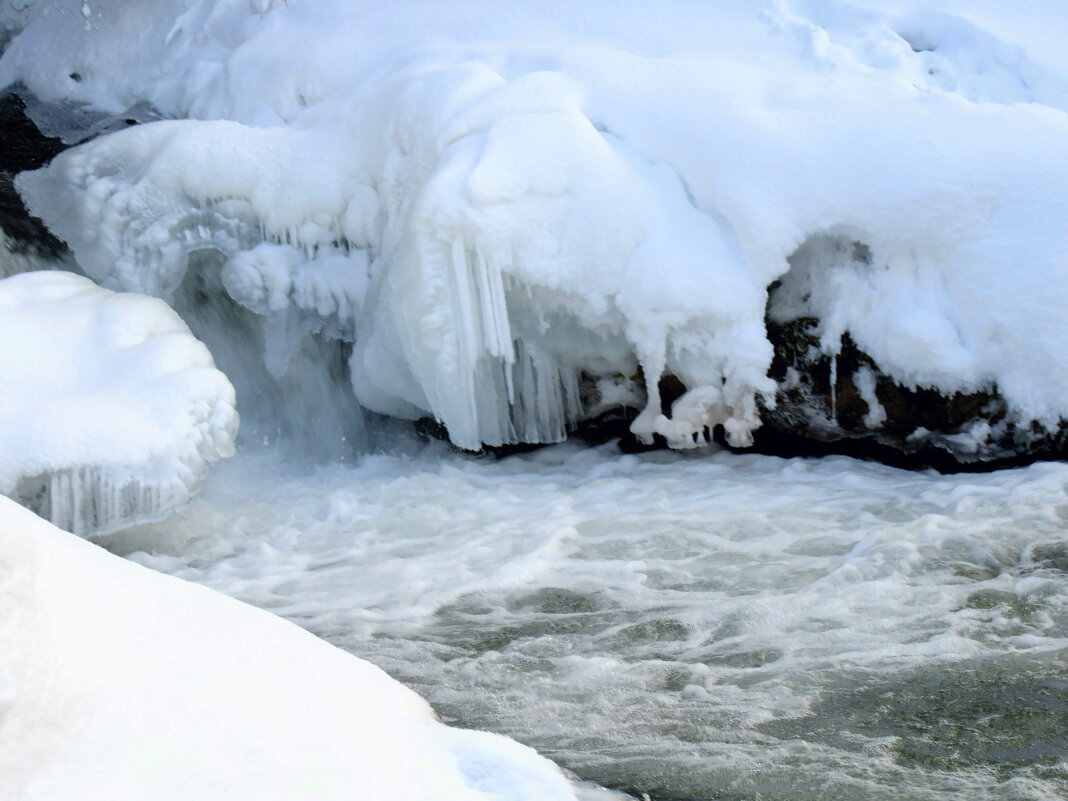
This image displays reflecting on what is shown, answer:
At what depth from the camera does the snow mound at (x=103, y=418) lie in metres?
4.24

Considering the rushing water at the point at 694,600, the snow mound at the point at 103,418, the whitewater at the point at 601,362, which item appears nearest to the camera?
the rushing water at the point at 694,600

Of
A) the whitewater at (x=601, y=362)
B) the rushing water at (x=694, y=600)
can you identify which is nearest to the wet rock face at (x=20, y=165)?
the whitewater at (x=601, y=362)

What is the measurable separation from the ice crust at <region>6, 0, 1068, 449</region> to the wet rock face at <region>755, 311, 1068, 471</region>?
9 cm

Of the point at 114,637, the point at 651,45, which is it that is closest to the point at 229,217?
the point at 651,45

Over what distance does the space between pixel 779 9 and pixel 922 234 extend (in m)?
1.64

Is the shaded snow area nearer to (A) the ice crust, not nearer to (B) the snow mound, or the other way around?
(B) the snow mound

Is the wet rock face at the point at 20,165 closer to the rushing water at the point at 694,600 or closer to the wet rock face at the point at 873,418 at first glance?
the rushing water at the point at 694,600

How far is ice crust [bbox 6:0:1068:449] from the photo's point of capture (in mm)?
4664

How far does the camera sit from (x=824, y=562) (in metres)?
3.87

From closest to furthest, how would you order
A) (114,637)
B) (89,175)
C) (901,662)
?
(114,637) → (901,662) → (89,175)

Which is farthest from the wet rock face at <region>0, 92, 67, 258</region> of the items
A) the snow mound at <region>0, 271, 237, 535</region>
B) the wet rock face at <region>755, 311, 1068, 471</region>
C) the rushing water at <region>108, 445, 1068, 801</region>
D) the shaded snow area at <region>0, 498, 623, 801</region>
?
the shaded snow area at <region>0, 498, 623, 801</region>

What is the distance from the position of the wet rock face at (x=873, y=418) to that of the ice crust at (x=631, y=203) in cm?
9

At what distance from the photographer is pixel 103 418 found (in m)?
4.33

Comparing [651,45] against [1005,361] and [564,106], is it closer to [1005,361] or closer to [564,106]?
[564,106]
